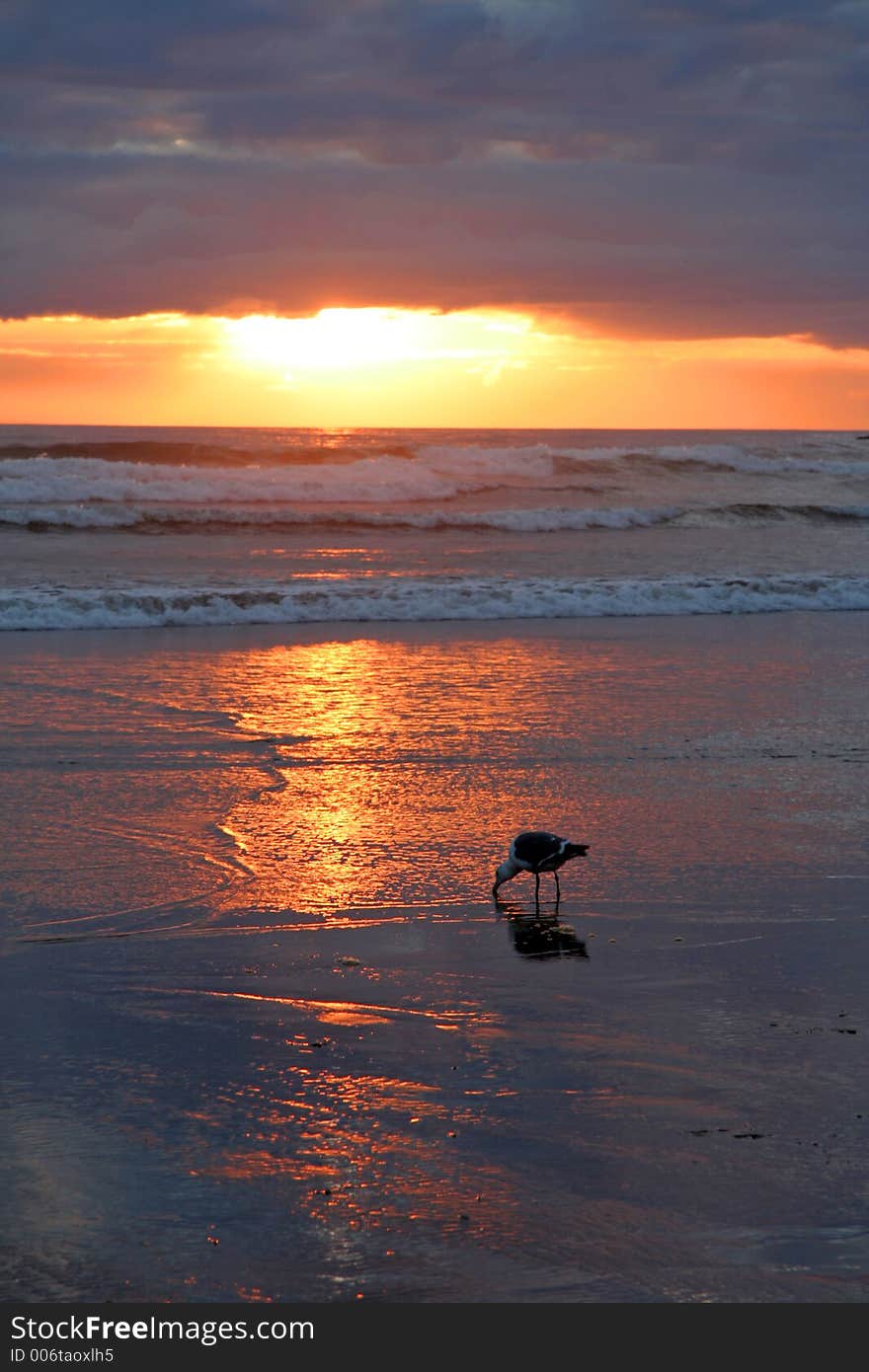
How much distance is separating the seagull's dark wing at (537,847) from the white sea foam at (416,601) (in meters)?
10.9

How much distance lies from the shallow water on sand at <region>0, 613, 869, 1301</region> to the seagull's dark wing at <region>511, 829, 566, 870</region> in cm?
29

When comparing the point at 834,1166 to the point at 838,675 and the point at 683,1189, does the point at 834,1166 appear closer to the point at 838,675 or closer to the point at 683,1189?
the point at 683,1189

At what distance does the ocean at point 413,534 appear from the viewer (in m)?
18.1

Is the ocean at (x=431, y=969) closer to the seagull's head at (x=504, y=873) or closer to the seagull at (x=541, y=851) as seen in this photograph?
the seagull's head at (x=504, y=873)

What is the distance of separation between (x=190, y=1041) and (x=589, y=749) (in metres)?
5.31

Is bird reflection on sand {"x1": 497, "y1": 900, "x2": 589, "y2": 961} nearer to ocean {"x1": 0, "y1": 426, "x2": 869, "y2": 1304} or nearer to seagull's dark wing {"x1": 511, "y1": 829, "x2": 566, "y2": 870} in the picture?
ocean {"x1": 0, "y1": 426, "x2": 869, "y2": 1304}

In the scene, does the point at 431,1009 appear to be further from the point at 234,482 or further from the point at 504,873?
the point at 234,482

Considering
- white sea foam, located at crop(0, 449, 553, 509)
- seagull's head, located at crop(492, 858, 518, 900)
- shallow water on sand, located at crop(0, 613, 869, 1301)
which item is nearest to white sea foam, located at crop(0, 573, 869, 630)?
shallow water on sand, located at crop(0, 613, 869, 1301)

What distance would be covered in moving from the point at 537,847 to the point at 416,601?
469 inches

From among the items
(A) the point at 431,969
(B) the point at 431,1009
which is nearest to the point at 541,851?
(A) the point at 431,969

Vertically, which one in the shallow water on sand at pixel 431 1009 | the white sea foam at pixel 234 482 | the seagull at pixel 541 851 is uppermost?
the white sea foam at pixel 234 482

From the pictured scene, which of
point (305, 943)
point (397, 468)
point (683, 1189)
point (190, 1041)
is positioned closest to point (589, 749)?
point (305, 943)

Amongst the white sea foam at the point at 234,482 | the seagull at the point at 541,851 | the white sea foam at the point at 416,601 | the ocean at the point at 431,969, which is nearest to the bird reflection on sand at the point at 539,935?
the ocean at the point at 431,969

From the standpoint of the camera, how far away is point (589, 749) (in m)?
9.85
